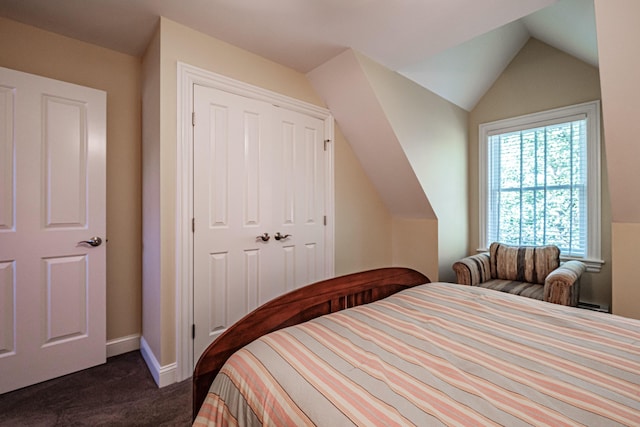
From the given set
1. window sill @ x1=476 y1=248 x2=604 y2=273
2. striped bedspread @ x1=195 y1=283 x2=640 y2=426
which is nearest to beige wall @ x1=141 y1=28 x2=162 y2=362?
striped bedspread @ x1=195 y1=283 x2=640 y2=426

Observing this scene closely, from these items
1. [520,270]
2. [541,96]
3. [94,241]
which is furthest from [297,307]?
[541,96]

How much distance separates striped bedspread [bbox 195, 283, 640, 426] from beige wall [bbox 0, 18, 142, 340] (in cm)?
177

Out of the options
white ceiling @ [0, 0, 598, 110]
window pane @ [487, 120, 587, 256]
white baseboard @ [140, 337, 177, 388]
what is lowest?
white baseboard @ [140, 337, 177, 388]

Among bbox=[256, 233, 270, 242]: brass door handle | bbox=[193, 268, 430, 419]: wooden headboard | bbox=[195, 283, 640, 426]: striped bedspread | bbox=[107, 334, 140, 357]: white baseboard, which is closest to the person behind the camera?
bbox=[195, 283, 640, 426]: striped bedspread

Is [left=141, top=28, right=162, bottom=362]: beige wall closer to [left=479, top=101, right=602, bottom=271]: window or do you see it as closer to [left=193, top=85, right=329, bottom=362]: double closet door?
[left=193, top=85, right=329, bottom=362]: double closet door

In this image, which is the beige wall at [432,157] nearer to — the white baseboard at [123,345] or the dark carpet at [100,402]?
the dark carpet at [100,402]

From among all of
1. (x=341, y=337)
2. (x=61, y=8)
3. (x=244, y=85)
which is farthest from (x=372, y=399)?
(x=61, y=8)

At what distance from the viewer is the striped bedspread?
28.0 inches

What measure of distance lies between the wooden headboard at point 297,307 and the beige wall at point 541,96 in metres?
2.07

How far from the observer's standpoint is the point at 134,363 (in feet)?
7.00

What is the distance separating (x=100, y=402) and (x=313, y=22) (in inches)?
105

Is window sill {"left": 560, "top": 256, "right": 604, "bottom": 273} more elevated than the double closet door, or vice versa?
the double closet door

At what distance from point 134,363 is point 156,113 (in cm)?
177

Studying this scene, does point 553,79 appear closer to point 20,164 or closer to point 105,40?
point 105,40
